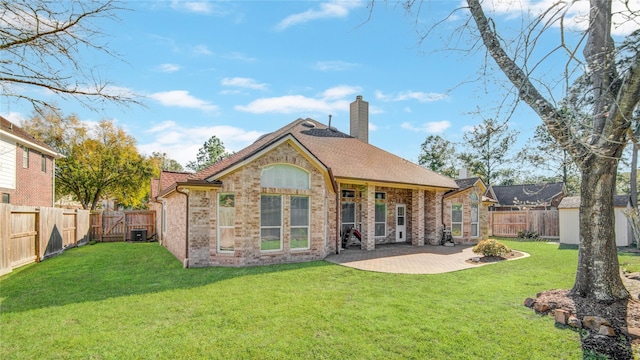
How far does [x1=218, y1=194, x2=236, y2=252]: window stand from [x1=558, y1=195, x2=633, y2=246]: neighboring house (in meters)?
18.1

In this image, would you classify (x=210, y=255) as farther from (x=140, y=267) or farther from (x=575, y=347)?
(x=575, y=347)

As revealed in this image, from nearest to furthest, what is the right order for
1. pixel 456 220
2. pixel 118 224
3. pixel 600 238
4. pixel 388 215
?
pixel 600 238 < pixel 388 215 < pixel 456 220 < pixel 118 224

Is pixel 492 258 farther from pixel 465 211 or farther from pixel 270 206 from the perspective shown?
pixel 270 206

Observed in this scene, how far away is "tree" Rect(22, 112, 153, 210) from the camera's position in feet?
93.1

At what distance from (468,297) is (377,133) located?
47.8ft

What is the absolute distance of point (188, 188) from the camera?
10.6 m

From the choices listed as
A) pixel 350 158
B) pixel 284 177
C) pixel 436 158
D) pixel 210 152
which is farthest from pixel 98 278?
pixel 436 158

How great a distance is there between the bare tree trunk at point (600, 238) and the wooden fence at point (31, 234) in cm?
1511

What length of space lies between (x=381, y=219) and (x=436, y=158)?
29.9 metres

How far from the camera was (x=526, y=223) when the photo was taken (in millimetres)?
22844

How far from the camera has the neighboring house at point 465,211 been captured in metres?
17.3

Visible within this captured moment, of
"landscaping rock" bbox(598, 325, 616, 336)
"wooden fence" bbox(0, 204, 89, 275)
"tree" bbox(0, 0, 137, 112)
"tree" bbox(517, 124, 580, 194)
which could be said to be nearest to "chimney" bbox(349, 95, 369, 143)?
"tree" bbox(517, 124, 580, 194)

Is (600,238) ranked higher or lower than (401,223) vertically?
higher

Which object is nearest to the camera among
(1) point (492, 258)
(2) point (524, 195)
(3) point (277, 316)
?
(3) point (277, 316)
